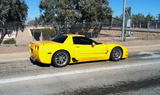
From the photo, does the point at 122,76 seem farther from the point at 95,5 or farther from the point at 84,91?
the point at 95,5

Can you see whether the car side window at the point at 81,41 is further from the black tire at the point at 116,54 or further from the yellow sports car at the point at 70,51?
the black tire at the point at 116,54

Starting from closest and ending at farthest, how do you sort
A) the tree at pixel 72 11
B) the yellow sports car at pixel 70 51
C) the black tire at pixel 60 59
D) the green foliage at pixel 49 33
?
the yellow sports car at pixel 70 51 → the black tire at pixel 60 59 → the green foliage at pixel 49 33 → the tree at pixel 72 11

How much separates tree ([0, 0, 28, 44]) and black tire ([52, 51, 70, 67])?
12.9 meters

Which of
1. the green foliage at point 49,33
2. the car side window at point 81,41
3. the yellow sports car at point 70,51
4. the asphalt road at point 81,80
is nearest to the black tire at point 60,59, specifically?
the yellow sports car at point 70,51

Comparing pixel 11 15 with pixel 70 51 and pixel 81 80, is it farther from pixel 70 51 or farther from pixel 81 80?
pixel 81 80

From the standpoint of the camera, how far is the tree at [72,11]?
2675cm

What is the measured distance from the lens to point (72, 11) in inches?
1071

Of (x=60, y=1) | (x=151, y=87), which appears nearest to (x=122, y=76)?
(x=151, y=87)

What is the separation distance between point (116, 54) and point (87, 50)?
1639 mm

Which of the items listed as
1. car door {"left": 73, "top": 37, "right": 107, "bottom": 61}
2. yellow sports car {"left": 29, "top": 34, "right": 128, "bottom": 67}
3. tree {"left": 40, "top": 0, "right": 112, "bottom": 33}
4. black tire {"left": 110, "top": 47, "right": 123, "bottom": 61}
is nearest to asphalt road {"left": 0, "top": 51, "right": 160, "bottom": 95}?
yellow sports car {"left": 29, "top": 34, "right": 128, "bottom": 67}

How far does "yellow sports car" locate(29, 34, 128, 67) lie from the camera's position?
6.62m

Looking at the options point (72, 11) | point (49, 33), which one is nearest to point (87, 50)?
point (49, 33)

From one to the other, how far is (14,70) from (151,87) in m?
4.87

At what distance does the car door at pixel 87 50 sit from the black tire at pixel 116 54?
0.49 metres
